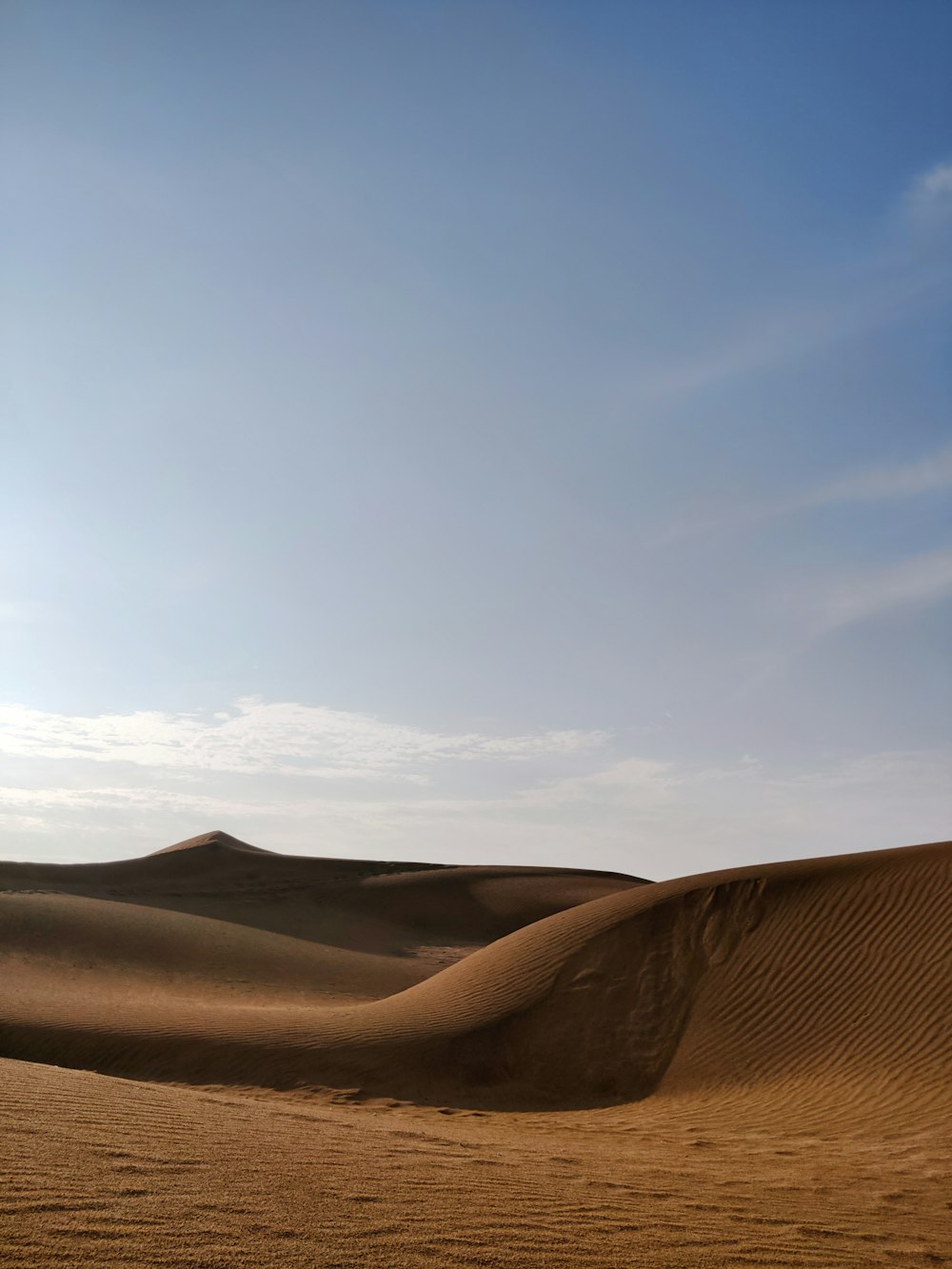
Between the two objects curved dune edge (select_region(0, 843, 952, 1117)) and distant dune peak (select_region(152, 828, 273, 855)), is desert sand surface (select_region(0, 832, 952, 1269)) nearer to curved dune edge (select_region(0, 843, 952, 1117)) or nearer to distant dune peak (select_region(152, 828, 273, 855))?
curved dune edge (select_region(0, 843, 952, 1117))

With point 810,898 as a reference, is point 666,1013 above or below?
below

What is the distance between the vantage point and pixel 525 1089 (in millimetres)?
14016

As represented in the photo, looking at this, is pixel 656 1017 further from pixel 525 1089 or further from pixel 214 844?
pixel 214 844

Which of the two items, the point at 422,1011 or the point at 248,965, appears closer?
the point at 422,1011

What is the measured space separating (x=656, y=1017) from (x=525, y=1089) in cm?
242

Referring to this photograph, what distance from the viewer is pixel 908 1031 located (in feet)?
45.1

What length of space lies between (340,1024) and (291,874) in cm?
3618

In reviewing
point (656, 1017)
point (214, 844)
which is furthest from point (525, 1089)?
point (214, 844)

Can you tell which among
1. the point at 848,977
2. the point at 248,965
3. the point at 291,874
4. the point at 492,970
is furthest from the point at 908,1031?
the point at 291,874

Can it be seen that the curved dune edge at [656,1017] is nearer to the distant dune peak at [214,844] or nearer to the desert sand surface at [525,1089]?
the desert sand surface at [525,1089]

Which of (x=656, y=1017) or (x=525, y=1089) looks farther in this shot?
(x=656, y=1017)

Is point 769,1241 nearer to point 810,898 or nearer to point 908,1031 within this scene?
point 908,1031

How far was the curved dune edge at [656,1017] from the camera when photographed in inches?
543

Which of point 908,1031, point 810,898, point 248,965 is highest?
point 810,898
